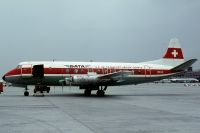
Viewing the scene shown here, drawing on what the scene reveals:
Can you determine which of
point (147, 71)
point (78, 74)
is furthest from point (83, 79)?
point (147, 71)

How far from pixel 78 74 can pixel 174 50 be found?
12500 millimetres

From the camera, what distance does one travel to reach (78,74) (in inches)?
1265

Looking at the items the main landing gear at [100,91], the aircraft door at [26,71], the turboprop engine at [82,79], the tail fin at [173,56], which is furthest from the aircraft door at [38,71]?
the tail fin at [173,56]

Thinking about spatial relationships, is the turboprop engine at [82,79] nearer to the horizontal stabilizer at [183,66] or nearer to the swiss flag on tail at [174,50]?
the horizontal stabilizer at [183,66]

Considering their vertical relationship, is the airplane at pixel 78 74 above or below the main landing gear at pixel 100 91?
above

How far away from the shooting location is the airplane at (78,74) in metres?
30.7

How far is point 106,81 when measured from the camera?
31172 millimetres

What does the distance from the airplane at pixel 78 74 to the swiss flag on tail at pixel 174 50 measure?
2387mm

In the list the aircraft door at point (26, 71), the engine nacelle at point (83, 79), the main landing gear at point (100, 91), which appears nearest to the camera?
the engine nacelle at point (83, 79)

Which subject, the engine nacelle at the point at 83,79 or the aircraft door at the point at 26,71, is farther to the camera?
the aircraft door at the point at 26,71

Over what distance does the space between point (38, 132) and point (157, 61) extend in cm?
2851

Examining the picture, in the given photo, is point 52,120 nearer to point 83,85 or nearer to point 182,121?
point 182,121

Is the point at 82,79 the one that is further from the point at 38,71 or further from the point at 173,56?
the point at 173,56

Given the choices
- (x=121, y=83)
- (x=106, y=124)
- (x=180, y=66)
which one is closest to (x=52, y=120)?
(x=106, y=124)
